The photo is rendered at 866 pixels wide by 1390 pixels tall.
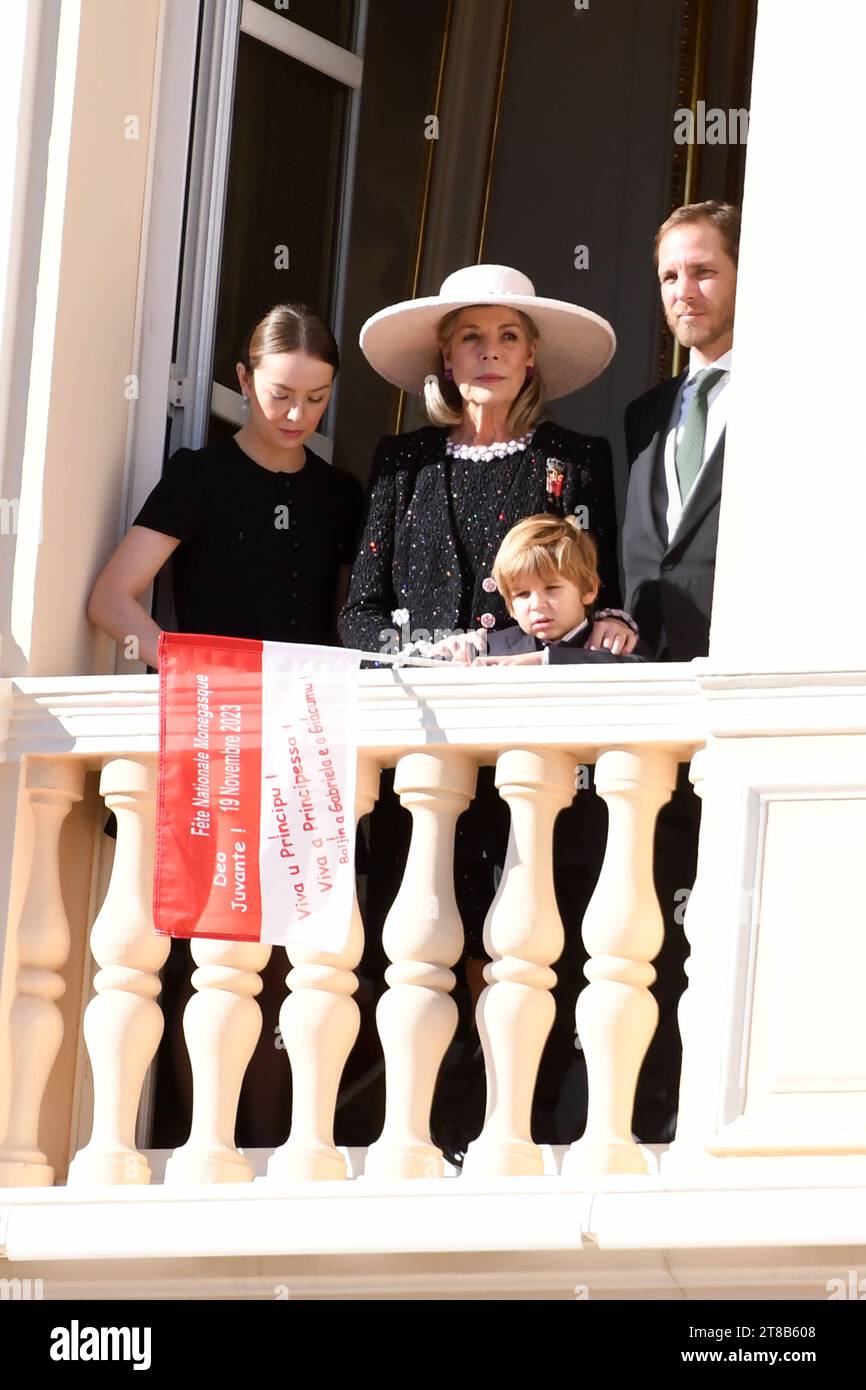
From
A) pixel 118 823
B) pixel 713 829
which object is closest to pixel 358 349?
pixel 118 823

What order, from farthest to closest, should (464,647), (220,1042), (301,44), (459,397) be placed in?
(301,44) → (459,397) → (464,647) → (220,1042)

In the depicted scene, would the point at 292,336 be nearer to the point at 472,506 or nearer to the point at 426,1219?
the point at 472,506

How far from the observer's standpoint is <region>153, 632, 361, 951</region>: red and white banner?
14.2 feet

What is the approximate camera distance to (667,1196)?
12.9 feet

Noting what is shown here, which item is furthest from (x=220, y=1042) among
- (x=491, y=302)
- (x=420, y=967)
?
(x=491, y=302)

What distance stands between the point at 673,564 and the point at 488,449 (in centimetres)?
42

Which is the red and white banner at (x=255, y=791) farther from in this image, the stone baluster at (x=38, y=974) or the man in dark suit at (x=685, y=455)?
the man in dark suit at (x=685, y=455)

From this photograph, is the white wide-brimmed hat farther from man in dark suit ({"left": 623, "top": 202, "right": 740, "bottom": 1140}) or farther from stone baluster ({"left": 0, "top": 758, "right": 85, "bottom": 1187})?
stone baluster ({"left": 0, "top": 758, "right": 85, "bottom": 1187})

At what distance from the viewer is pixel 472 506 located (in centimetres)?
480

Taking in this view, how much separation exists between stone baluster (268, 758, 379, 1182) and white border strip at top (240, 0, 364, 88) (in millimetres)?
2000

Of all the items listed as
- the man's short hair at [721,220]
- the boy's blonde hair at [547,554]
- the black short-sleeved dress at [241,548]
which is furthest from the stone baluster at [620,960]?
the man's short hair at [721,220]
